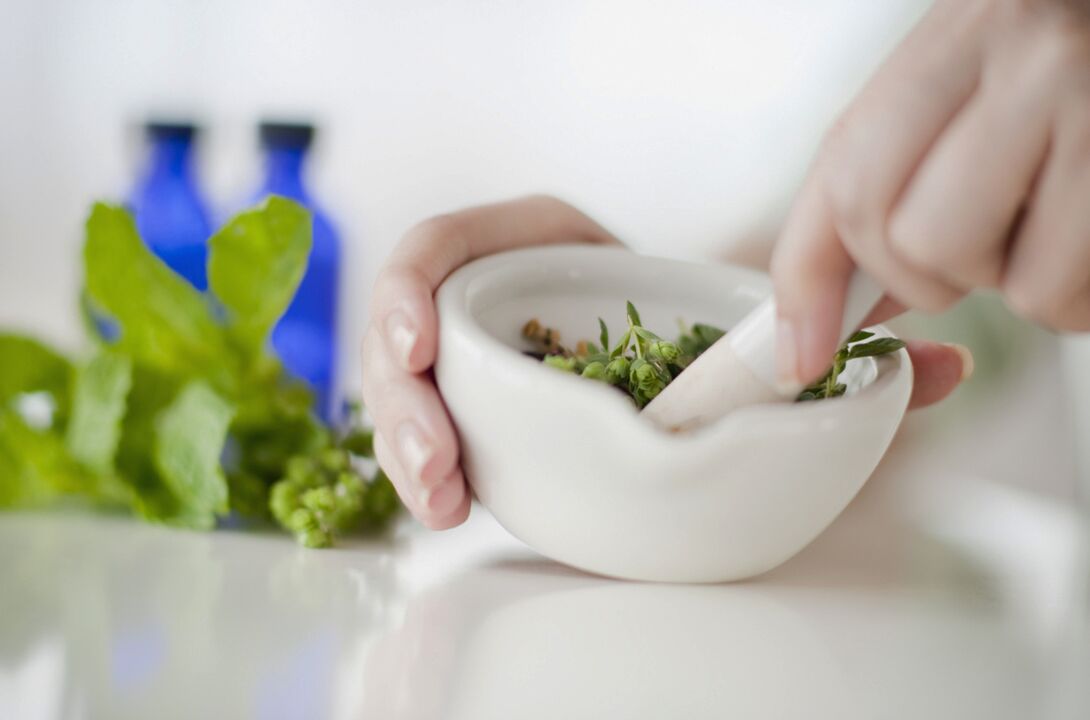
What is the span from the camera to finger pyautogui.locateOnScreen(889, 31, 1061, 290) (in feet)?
1.81

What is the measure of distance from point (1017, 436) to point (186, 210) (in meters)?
1.18

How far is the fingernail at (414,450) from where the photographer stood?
840mm

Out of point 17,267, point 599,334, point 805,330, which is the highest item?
point 805,330

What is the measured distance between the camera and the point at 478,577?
3.08ft

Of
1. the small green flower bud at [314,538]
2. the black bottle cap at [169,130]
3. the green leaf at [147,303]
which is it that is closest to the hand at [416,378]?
the small green flower bud at [314,538]

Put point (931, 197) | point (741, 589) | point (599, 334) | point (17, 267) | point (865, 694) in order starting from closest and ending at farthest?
point (931, 197)
point (865, 694)
point (741, 589)
point (599, 334)
point (17, 267)

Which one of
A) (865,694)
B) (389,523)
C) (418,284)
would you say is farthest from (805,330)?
(389,523)

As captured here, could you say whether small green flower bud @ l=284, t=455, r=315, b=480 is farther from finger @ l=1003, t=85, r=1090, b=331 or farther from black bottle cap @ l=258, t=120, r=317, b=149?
finger @ l=1003, t=85, r=1090, b=331

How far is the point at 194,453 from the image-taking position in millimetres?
1011

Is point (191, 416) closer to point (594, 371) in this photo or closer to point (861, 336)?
point (594, 371)

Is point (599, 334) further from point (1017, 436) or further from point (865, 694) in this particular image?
point (1017, 436)

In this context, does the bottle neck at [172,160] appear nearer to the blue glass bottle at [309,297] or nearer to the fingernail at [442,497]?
the blue glass bottle at [309,297]

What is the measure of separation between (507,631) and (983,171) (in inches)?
18.1

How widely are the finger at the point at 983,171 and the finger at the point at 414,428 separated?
Answer: 39cm
